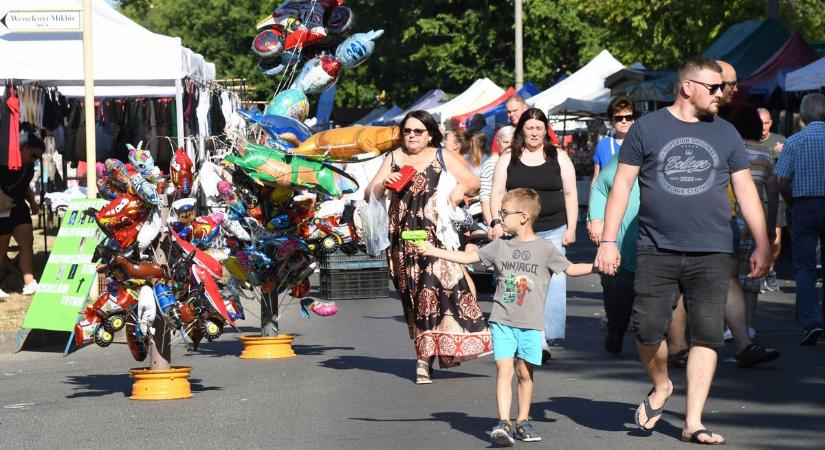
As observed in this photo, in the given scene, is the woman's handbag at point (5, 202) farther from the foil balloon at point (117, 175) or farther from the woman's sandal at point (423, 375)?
the woman's sandal at point (423, 375)

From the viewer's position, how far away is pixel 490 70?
47.2 meters

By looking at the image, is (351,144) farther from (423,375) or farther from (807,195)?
(807,195)

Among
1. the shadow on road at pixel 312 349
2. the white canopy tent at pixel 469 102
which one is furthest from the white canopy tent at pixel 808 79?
the white canopy tent at pixel 469 102

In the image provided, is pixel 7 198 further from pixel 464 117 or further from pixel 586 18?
pixel 586 18

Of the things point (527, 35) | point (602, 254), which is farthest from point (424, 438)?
point (527, 35)

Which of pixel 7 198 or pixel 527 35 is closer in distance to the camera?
pixel 7 198

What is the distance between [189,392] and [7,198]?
7.47 meters

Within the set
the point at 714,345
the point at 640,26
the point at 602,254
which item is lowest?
the point at 714,345

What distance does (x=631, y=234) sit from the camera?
28.7 ft

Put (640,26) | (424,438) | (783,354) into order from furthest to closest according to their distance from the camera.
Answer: (640,26) < (783,354) < (424,438)

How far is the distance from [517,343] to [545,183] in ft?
10.2

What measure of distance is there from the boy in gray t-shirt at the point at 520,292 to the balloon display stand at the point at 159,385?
251 centimetres

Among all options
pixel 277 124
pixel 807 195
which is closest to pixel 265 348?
pixel 277 124

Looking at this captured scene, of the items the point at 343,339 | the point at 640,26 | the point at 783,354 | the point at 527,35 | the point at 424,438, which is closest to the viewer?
the point at 424,438
